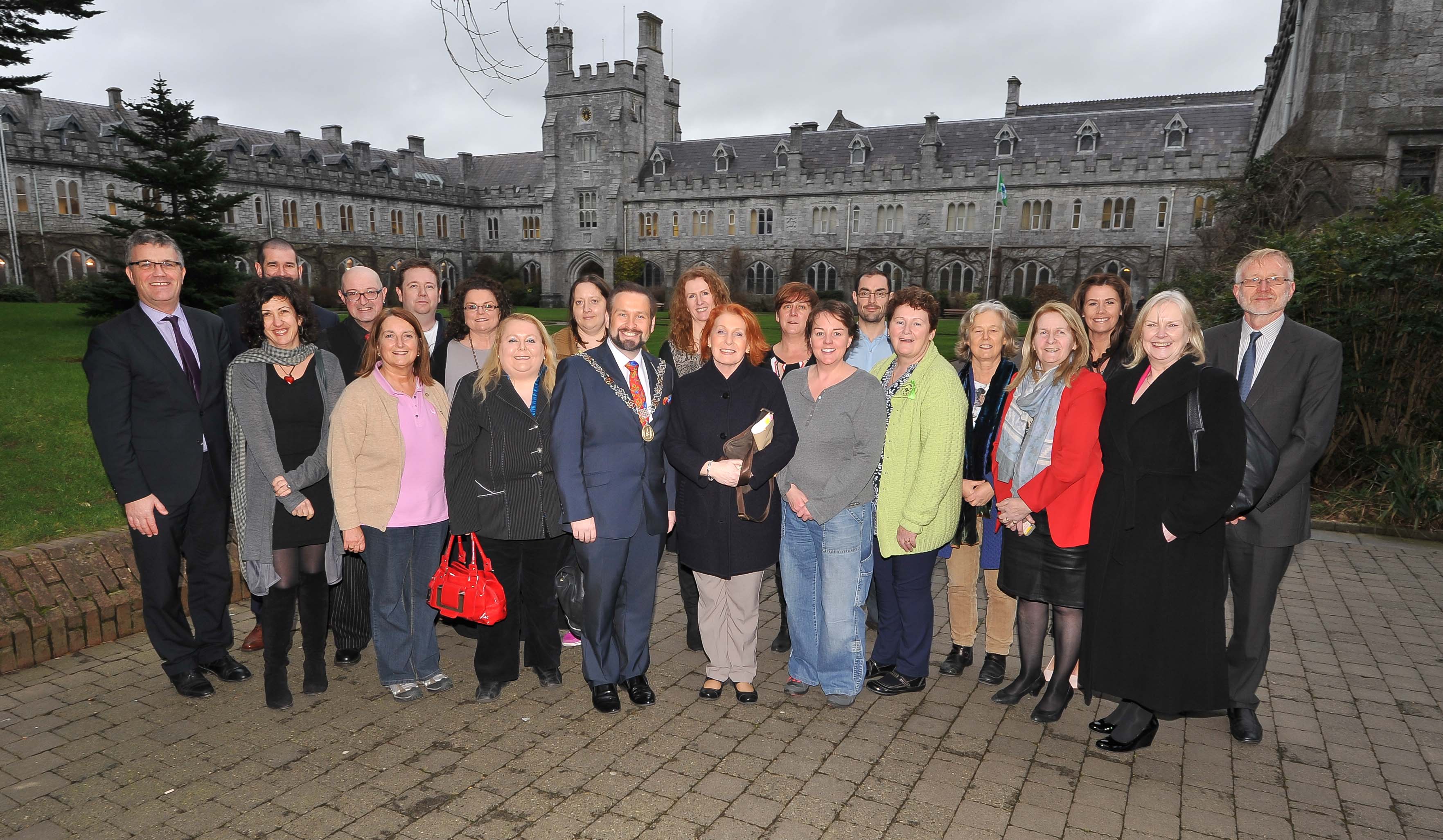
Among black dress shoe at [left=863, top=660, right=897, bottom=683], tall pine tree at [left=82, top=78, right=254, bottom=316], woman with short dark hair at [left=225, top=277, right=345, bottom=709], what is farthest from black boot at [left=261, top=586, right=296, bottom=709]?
tall pine tree at [left=82, top=78, right=254, bottom=316]

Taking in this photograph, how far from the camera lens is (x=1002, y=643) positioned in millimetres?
4863

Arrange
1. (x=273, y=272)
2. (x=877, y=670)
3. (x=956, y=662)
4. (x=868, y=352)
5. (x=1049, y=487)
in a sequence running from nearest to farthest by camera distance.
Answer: (x=1049, y=487), (x=877, y=670), (x=956, y=662), (x=273, y=272), (x=868, y=352)

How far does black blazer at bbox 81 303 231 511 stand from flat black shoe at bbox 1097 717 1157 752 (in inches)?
200

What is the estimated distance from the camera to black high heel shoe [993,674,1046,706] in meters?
4.53

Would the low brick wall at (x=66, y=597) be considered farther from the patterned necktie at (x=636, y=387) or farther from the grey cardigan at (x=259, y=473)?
the patterned necktie at (x=636, y=387)

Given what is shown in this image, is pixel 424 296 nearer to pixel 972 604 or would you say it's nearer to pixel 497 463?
pixel 497 463

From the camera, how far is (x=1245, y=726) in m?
4.17

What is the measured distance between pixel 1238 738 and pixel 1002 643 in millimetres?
1237

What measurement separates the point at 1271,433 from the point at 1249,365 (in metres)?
0.39

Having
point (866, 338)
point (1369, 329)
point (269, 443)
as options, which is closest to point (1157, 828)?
point (866, 338)

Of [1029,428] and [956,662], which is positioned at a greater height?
[1029,428]

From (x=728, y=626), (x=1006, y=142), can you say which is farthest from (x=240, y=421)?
(x=1006, y=142)

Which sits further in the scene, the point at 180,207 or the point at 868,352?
the point at 180,207

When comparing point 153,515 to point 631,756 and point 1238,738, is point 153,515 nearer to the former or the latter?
point 631,756
